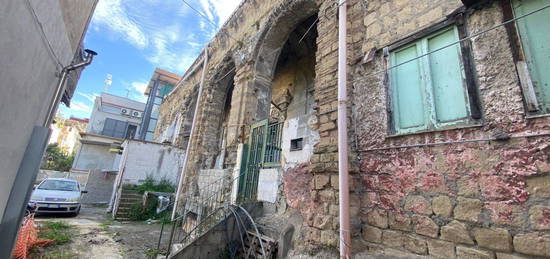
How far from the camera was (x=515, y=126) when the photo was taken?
1.77 m

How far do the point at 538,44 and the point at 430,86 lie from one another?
774mm

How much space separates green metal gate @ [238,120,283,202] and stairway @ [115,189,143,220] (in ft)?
20.2

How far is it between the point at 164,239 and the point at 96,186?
351 inches

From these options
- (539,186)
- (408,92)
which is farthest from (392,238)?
(408,92)

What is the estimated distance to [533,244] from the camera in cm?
157

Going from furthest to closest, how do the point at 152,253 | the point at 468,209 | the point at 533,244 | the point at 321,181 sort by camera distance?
the point at 152,253 < the point at 321,181 < the point at 468,209 < the point at 533,244

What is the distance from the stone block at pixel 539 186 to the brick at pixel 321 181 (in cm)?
172

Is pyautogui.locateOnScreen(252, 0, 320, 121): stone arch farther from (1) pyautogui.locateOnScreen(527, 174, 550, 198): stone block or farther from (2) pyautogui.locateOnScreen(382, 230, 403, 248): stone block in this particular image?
(1) pyautogui.locateOnScreen(527, 174, 550, 198): stone block

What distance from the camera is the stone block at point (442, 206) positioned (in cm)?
200

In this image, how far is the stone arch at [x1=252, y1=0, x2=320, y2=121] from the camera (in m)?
5.63

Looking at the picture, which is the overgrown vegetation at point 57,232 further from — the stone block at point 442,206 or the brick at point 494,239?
the brick at point 494,239

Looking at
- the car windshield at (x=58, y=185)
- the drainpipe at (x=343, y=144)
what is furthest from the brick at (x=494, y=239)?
the car windshield at (x=58, y=185)

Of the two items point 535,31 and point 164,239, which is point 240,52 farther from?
point 535,31

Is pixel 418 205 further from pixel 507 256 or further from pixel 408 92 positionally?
pixel 408 92
